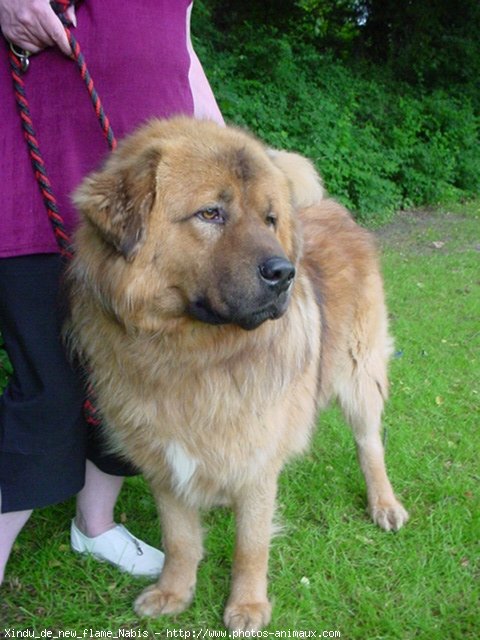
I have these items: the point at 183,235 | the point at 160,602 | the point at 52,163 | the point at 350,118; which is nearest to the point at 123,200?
the point at 183,235

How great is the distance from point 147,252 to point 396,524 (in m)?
1.94

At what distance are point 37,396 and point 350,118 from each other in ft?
33.1

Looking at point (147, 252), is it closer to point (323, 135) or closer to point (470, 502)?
point (470, 502)

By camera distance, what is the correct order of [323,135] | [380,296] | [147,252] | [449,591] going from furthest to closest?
1. [323,135]
2. [380,296]
3. [449,591]
4. [147,252]

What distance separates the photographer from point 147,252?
2102 mm

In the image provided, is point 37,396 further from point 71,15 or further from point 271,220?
point 71,15

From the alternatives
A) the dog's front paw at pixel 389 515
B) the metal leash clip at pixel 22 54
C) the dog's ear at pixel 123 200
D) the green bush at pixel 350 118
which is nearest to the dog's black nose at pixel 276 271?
the dog's ear at pixel 123 200

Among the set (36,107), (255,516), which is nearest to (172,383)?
(255,516)

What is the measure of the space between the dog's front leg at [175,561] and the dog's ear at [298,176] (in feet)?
4.28

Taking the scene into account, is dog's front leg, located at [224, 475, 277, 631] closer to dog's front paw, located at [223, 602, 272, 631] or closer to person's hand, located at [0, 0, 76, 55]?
dog's front paw, located at [223, 602, 272, 631]

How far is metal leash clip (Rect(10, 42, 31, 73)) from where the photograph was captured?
220 centimetres

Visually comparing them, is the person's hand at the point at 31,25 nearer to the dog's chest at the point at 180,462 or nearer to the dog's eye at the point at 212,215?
the dog's eye at the point at 212,215

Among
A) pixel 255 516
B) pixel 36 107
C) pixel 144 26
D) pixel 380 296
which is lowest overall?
pixel 255 516

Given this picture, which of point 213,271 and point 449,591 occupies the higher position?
point 213,271
